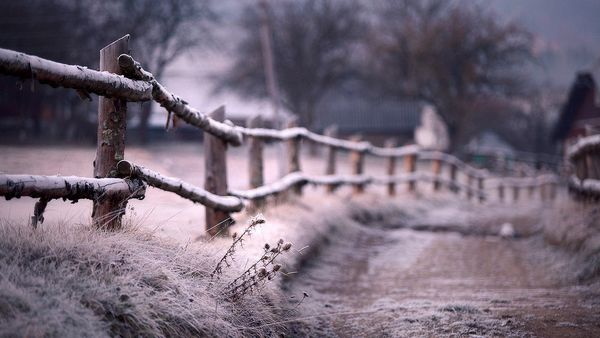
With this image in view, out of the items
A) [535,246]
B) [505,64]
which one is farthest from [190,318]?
[505,64]

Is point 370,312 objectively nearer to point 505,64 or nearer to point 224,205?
point 224,205

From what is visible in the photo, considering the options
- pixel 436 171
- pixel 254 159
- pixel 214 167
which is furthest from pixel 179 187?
pixel 436 171

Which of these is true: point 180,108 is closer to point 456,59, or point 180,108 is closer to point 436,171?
point 436,171

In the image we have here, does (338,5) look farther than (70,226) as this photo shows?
Yes

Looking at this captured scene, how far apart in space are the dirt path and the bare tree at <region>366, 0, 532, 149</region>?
24.3 meters

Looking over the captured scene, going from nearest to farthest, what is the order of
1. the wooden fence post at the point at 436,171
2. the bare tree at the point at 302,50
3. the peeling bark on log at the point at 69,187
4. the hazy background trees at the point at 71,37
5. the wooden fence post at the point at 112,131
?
the peeling bark on log at the point at 69,187 < the wooden fence post at the point at 112,131 < the wooden fence post at the point at 436,171 < the hazy background trees at the point at 71,37 < the bare tree at the point at 302,50

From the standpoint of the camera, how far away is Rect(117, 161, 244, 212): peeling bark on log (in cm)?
329

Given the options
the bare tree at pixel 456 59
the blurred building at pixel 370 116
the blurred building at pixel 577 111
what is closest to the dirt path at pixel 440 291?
the blurred building at pixel 577 111

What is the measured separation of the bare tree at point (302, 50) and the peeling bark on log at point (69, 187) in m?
29.5

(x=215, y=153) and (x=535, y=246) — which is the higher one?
(x=215, y=153)

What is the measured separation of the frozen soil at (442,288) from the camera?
11.4 ft

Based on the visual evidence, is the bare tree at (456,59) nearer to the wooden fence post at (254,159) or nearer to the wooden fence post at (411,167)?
the wooden fence post at (411,167)

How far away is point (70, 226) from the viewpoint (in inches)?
116

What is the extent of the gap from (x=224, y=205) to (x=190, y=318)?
1908 mm
